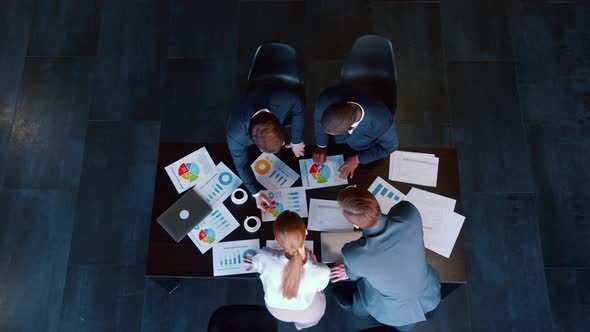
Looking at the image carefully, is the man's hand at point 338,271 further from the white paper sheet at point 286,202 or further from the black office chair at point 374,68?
the black office chair at point 374,68

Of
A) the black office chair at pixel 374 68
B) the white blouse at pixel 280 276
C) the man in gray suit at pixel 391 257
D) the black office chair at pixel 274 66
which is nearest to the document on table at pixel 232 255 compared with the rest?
the white blouse at pixel 280 276

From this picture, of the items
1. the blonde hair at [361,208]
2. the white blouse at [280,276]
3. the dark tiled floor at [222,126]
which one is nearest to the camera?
the blonde hair at [361,208]

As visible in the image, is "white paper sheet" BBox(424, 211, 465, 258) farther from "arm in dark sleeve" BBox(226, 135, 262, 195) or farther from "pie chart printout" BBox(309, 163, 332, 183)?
"arm in dark sleeve" BBox(226, 135, 262, 195)

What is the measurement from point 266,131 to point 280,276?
0.68 meters

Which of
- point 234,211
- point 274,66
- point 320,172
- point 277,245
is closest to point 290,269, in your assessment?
point 277,245

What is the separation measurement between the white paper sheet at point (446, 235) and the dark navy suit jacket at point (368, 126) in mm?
475

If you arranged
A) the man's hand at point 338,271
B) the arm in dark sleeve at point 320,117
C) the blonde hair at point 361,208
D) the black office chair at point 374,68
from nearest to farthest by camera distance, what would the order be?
the blonde hair at point 361,208 < the man's hand at point 338,271 < the arm in dark sleeve at point 320,117 < the black office chair at point 374,68

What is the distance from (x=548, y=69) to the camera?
298cm

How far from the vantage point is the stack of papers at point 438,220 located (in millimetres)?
1883

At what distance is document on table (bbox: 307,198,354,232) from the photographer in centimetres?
194

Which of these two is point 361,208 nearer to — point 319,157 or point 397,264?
point 397,264

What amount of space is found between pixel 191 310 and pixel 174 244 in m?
0.87

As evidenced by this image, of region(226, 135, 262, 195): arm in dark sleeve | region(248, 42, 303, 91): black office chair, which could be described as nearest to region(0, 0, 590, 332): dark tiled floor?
region(248, 42, 303, 91): black office chair

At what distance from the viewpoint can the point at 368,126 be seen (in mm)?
2008
